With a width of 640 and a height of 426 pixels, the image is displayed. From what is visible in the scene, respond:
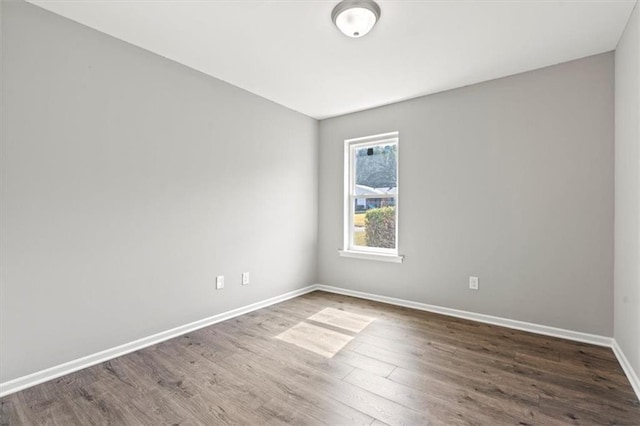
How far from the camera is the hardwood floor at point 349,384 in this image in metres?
1.71

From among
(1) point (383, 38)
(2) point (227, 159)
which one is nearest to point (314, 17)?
(1) point (383, 38)

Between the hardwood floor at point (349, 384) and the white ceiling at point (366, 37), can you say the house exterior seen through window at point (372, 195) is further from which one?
the hardwood floor at point (349, 384)

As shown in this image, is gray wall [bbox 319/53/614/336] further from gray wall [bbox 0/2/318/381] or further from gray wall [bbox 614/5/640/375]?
gray wall [bbox 0/2/318/381]

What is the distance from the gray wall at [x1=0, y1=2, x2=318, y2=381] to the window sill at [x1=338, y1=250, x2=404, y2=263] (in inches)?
46.0

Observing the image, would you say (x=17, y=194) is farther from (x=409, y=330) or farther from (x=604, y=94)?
(x=604, y=94)

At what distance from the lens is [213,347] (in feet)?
8.38

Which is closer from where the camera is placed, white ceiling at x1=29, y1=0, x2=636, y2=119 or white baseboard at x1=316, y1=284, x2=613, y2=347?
white ceiling at x1=29, y1=0, x2=636, y2=119

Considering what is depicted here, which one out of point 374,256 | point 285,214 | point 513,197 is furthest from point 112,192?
point 513,197

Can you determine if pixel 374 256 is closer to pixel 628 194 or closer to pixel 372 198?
pixel 372 198

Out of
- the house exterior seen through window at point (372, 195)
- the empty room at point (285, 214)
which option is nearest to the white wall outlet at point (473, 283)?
the empty room at point (285, 214)

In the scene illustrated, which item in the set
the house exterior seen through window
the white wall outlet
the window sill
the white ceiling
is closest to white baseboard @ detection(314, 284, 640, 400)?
the white wall outlet

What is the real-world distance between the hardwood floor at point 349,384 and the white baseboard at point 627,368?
0.14ft

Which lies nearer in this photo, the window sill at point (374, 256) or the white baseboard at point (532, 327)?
the white baseboard at point (532, 327)

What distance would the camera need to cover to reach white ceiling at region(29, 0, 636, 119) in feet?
6.66
